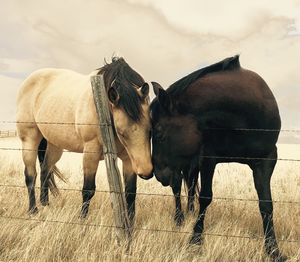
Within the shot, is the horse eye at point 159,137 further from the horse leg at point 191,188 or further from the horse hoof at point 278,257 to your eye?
the horse hoof at point 278,257

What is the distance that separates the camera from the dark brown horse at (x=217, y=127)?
4000mm

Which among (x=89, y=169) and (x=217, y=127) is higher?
(x=217, y=127)

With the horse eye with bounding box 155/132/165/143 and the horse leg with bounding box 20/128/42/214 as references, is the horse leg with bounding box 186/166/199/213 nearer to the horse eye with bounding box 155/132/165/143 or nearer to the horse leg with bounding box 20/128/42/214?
the horse eye with bounding box 155/132/165/143

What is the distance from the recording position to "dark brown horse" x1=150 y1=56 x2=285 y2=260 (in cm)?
400

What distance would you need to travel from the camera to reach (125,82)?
417 cm

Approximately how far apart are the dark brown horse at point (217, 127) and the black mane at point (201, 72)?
0.04 feet

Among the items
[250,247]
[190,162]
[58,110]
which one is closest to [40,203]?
[58,110]

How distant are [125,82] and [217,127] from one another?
1.14m

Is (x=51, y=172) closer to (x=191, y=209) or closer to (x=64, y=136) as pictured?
(x=64, y=136)

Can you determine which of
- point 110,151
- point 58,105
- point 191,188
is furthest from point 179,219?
point 58,105

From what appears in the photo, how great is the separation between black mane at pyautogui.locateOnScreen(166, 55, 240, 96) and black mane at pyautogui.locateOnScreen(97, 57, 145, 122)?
418 millimetres

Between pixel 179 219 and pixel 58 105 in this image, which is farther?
pixel 58 105

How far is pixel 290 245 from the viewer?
3.91 metres

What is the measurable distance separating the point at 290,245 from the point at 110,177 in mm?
2036
